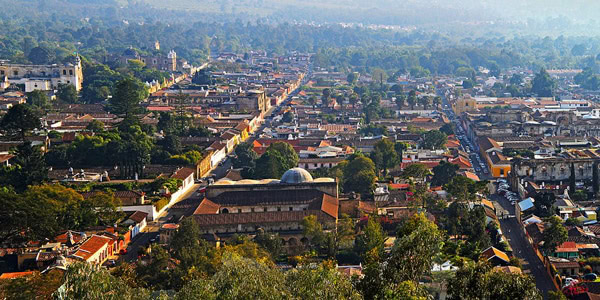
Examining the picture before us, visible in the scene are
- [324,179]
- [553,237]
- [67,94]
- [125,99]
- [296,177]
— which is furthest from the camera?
[67,94]

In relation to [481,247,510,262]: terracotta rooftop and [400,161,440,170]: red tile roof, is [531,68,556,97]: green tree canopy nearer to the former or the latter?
[400,161,440,170]: red tile roof

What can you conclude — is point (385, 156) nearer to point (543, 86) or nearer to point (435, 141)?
point (435, 141)

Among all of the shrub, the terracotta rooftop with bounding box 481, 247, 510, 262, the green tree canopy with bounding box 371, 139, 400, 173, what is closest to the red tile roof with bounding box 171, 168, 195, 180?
the shrub

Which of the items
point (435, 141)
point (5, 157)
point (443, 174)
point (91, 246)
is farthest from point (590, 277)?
point (5, 157)

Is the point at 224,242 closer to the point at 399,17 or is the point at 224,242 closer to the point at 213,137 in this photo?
the point at 213,137

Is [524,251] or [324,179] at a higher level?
[324,179]

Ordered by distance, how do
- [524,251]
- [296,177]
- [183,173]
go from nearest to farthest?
1. [524,251]
2. [296,177]
3. [183,173]

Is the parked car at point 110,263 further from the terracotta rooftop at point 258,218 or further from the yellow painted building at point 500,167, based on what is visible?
the yellow painted building at point 500,167

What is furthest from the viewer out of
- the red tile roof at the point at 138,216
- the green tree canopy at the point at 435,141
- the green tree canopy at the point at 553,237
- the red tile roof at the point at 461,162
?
the green tree canopy at the point at 435,141

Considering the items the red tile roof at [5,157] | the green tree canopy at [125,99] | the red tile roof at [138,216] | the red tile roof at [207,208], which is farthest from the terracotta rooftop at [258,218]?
the green tree canopy at [125,99]
